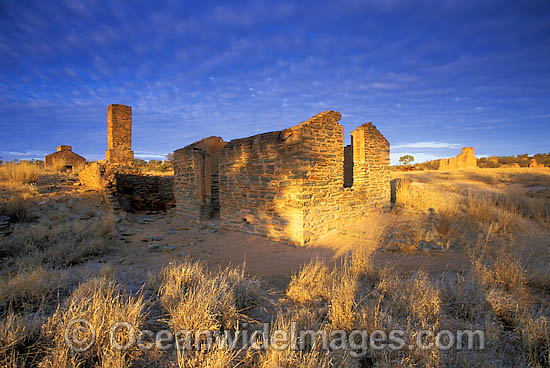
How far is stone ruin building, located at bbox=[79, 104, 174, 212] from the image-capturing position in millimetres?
13227

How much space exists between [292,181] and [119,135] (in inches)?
475

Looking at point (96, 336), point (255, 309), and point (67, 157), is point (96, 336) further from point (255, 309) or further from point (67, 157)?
point (67, 157)

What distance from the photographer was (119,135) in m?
14.4

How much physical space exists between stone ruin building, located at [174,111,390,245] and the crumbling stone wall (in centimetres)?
646

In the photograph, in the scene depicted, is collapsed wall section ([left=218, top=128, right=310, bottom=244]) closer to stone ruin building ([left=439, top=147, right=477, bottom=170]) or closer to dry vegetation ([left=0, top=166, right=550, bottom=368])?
dry vegetation ([left=0, top=166, right=550, bottom=368])

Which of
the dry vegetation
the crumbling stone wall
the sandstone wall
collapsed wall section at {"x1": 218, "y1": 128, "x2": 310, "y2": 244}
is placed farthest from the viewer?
the crumbling stone wall

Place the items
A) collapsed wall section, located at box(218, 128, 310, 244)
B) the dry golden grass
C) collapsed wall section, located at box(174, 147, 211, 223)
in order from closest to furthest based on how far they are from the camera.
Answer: the dry golden grass → collapsed wall section, located at box(218, 128, 310, 244) → collapsed wall section, located at box(174, 147, 211, 223)

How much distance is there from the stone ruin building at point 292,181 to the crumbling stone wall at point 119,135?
6456mm

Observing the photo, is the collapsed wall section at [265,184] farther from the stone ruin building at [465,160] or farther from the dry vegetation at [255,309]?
the stone ruin building at [465,160]

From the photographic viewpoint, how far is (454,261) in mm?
6199

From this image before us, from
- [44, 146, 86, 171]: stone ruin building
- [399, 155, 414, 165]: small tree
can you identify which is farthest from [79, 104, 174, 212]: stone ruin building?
[399, 155, 414, 165]: small tree

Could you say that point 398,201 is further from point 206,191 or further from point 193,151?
point 193,151

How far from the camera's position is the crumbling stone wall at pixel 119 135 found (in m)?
14.1

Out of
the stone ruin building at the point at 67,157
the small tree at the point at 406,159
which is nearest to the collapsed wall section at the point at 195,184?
the stone ruin building at the point at 67,157
